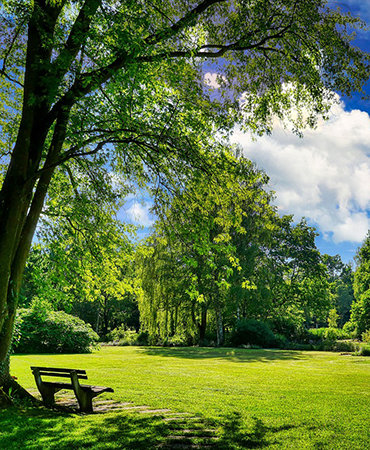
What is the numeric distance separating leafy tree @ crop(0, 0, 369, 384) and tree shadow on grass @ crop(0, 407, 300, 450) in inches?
77.9

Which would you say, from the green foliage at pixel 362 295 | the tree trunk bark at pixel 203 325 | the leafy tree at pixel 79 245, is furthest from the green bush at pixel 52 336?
the green foliage at pixel 362 295

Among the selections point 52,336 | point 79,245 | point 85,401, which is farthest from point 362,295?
point 85,401

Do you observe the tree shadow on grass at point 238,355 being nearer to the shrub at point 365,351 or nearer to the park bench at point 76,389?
the shrub at point 365,351

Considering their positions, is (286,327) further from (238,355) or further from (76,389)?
(76,389)

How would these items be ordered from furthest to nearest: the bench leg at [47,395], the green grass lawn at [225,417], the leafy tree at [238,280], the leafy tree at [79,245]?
1. the leafy tree at [238,280]
2. the leafy tree at [79,245]
3. the bench leg at [47,395]
4. the green grass lawn at [225,417]

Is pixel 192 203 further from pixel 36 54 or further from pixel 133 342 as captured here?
pixel 133 342

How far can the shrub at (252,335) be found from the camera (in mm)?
27062

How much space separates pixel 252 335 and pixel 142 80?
23677 mm

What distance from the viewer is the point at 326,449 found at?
476 cm

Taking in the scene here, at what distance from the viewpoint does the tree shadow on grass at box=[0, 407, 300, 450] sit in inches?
193

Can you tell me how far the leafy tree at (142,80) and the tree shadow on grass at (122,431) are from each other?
6.50 feet

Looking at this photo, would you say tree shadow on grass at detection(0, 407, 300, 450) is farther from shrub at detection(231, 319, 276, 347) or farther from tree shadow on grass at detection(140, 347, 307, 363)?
shrub at detection(231, 319, 276, 347)

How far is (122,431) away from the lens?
18.2ft

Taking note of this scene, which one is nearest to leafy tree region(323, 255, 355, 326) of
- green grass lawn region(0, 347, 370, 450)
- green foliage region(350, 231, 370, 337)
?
green foliage region(350, 231, 370, 337)
